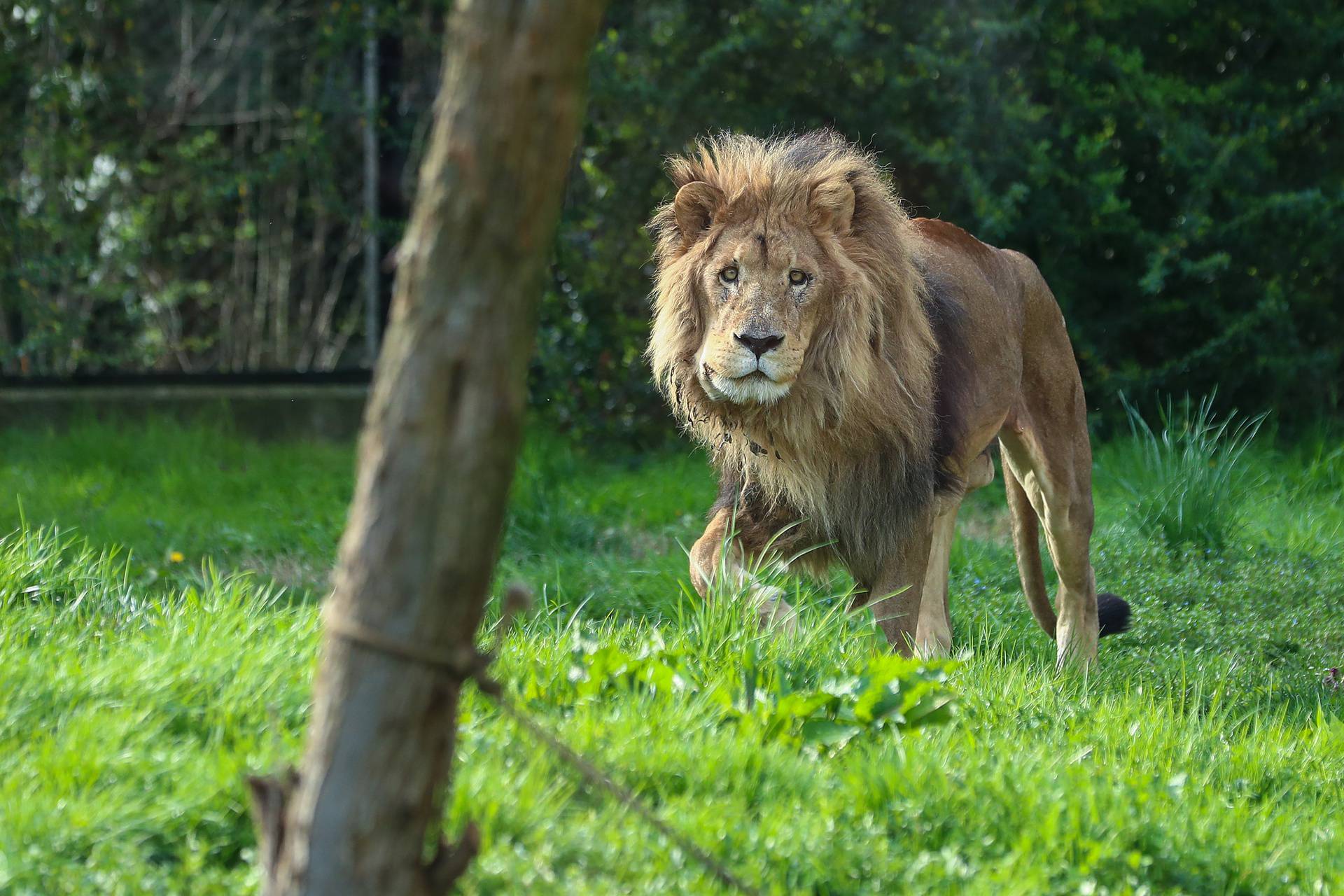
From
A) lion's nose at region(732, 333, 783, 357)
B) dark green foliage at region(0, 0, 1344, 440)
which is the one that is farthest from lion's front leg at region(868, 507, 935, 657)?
dark green foliage at region(0, 0, 1344, 440)

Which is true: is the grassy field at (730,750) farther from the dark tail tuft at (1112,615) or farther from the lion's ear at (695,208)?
the lion's ear at (695,208)

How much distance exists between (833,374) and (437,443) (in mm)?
2212

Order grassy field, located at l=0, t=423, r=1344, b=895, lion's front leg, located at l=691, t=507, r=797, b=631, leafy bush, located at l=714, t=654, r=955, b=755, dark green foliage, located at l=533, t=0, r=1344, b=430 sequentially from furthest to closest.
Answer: dark green foliage, located at l=533, t=0, r=1344, b=430
lion's front leg, located at l=691, t=507, r=797, b=631
leafy bush, located at l=714, t=654, r=955, b=755
grassy field, located at l=0, t=423, r=1344, b=895

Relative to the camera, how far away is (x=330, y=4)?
8.98 m

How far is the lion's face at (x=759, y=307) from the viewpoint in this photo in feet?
12.7

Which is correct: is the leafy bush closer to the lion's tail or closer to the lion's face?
the lion's face

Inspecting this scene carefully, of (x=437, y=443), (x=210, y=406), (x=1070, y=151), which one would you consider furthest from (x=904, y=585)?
(x=210, y=406)

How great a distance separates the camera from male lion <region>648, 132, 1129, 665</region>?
3998 millimetres

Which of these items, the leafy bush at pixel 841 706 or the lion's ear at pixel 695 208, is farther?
the lion's ear at pixel 695 208

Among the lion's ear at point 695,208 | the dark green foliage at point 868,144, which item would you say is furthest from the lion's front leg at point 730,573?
the dark green foliage at point 868,144

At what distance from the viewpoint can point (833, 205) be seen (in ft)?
13.8

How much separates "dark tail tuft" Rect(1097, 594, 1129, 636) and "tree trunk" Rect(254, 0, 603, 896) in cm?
376

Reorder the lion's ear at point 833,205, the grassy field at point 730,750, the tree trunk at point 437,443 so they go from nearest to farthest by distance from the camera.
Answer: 1. the tree trunk at point 437,443
2. the grassy field at point 730,750
3. the lion's ear at point 833,205

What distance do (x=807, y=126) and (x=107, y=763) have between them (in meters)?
6.31
